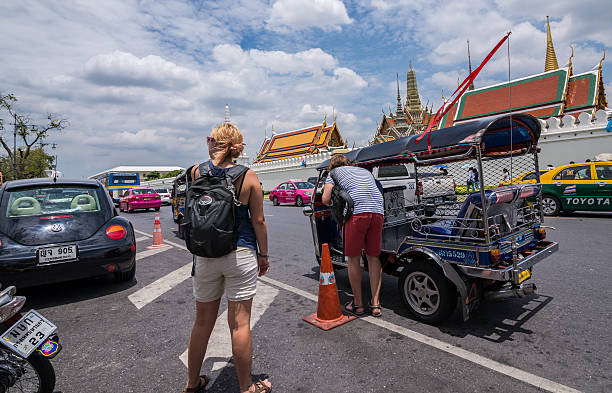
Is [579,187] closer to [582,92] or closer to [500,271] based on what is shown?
[500,271]

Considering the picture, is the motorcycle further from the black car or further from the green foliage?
the green foliage

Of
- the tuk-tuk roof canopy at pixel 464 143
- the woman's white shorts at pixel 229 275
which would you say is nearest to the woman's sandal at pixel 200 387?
the woman's white shorts at pixel 229 275

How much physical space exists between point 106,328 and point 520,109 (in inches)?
1176

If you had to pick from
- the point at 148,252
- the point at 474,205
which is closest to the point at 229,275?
the point at 474,205

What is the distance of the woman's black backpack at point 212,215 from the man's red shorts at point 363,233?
1.81 m

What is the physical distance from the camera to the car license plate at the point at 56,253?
432 centimetres

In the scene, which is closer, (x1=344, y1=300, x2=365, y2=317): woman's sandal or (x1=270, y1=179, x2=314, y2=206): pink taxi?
(x1=344, y1=300, x2=365, y2=317): woman's sandal

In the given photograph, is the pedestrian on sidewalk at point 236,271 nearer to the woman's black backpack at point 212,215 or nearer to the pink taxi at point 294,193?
the woman's black backpack at point 212,215

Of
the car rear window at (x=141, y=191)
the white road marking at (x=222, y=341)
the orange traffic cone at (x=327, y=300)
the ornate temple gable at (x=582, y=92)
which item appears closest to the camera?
the white road marking at (x=222, y=341)

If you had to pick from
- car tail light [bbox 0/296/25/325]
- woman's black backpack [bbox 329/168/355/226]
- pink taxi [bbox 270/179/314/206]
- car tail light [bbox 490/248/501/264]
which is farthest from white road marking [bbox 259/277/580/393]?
pink taxi [bbox 270/179/314/206]

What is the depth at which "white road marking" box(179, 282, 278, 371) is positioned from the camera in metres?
3.08

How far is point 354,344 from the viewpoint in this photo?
331 cm

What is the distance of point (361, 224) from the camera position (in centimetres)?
386

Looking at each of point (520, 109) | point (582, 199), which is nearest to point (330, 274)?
point (582, 199)
